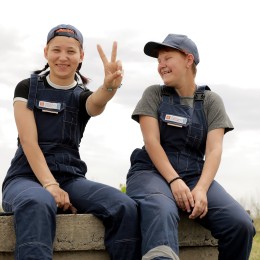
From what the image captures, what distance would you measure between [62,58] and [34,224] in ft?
4.08

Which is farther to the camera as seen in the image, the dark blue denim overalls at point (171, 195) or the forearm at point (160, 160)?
the forearm at point (160, 160)

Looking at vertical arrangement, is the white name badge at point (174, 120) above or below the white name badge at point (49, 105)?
below

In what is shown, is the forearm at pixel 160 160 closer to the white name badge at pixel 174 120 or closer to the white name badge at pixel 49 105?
the white name badge at pixel 174 120

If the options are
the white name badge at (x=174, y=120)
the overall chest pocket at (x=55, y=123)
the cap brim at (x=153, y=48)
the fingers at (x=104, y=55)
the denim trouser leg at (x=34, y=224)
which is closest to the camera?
the denim trouser leg at (x=34, y=224)

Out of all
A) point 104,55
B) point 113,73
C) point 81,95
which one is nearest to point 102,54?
point 104,55

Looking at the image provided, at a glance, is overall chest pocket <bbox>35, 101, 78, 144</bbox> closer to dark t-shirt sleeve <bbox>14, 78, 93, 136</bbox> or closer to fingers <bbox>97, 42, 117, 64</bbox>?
dark t-shirt sleeve <bbox>14, 78, 93, 136</bbox>

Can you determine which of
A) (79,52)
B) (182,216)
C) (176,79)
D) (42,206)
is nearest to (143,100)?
(176,79)

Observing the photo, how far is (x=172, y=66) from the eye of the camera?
4566mm

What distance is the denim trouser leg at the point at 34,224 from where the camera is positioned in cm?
374

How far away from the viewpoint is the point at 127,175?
457 cm

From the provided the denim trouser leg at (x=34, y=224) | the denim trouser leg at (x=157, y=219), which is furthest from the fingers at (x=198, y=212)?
the denim trouser leg at (x=34, y=224)

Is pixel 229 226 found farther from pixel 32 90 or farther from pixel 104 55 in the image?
pixel 32 90

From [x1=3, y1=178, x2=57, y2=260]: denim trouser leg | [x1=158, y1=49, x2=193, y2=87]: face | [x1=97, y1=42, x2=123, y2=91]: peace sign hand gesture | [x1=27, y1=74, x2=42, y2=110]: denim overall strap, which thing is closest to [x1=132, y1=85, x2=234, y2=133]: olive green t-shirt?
[x1=158, y1=49, x2=193, y2=87]: face

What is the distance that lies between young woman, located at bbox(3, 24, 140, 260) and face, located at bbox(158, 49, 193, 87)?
1.57 feet
